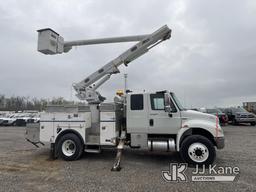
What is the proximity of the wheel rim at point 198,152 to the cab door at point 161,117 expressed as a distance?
28.8 inches

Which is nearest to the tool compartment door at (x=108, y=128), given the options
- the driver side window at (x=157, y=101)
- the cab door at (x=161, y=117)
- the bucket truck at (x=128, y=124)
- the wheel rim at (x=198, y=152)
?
the bucket truck at (x=128, y=124)

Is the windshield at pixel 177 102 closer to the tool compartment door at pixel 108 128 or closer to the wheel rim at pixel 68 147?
the tool compartment door at pixel 108 128

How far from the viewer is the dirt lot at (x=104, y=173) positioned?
462 cm

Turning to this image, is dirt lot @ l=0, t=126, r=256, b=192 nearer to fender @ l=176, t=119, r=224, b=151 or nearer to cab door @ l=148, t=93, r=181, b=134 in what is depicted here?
fender @ l=176, t=119, r=224, b=151

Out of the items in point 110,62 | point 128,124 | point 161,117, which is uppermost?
point 110,62

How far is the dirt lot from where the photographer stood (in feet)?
15.1

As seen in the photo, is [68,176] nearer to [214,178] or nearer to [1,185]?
[1,185]

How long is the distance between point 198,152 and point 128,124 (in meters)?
2.42

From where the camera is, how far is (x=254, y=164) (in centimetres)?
628

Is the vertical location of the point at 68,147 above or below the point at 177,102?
below

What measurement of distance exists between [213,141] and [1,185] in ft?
20.2

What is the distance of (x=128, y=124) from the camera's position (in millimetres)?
6785

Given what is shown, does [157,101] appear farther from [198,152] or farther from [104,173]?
[104,173]

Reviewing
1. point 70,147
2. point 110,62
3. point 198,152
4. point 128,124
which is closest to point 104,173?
point 128,124
